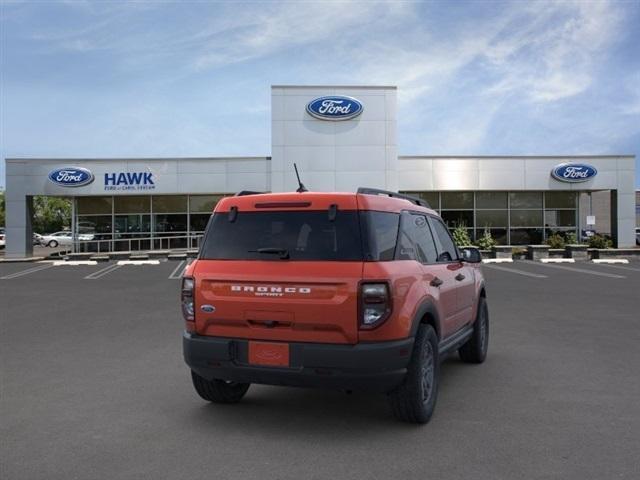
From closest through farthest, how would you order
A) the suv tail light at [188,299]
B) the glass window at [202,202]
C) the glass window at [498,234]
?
the suv tail light at [188,299] < the glass window at [202,202] < the glass window at [498,234]

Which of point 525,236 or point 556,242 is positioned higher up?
point 525,236

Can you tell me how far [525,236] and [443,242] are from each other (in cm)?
2714

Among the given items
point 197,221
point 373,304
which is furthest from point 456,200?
point 373,304

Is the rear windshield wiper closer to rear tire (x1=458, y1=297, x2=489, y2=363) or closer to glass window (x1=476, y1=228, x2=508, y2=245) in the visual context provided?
rear tire (x1=458, y1=297, x2=489, y2=363)

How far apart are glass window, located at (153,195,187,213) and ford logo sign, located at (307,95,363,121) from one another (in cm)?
842

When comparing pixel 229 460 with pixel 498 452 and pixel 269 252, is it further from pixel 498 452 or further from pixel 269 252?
pixel 498 452

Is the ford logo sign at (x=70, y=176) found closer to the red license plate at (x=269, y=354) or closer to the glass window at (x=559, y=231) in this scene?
the glass window at (x=559, y=231)

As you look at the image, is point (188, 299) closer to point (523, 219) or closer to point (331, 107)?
point (331, 107)

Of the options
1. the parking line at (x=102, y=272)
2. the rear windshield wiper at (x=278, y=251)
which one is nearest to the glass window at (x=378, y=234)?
the rear windshield wiper at (x=278, y=251)

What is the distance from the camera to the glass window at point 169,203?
30.3 m

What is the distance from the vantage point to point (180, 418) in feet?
16.0

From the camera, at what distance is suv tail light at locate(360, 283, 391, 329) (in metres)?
4.19

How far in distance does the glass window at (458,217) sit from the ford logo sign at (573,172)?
15.3 feet

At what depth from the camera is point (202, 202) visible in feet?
99.2
